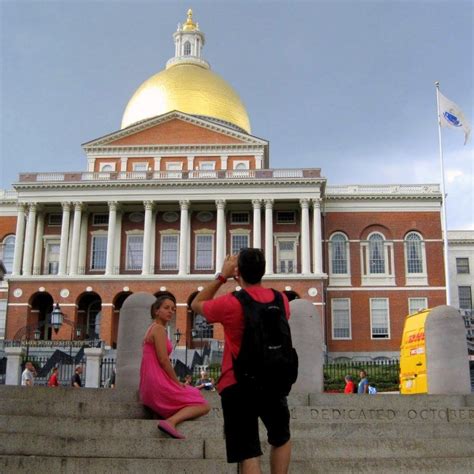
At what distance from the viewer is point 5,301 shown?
5700 centimetres

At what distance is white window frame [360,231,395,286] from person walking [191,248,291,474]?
50590 mm

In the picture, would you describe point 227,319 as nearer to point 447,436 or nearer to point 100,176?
point 447,436

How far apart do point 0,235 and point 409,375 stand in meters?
46.5

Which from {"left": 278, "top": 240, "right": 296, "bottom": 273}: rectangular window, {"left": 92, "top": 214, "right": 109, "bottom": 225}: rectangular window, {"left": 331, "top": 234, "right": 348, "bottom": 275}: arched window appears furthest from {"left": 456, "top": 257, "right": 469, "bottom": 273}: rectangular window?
{"left": 92, "top": 214, "right": 109, "bottom": 225}: rectangular window

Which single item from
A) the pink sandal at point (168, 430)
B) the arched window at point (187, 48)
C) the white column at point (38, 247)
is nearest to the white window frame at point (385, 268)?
the white column at point (38, 247)

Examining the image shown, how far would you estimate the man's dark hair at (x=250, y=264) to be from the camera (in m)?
5.77

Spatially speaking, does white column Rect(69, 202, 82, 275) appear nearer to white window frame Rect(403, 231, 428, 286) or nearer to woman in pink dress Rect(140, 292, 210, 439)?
white window frame Rect(403, 231, 428, 286)

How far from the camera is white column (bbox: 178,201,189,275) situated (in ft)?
172

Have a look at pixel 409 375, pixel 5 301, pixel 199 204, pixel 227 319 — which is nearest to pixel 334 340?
pixel 199 204

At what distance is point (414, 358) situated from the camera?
755 inches

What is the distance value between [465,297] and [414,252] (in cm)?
1553

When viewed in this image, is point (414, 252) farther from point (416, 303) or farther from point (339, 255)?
point (339, 255)

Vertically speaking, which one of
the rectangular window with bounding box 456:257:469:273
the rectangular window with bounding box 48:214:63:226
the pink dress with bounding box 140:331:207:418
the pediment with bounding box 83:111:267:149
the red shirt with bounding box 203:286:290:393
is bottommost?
the pink dress with bounding box 140:331:207:418

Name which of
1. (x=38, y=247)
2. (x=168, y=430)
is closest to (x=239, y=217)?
(x=38, y=247)
